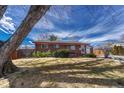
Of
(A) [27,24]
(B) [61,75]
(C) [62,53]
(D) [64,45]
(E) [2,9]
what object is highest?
(E) [2,9]

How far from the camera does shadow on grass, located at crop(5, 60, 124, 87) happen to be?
5898 mm

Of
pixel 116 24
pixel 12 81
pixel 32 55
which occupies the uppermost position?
pixel 116 24

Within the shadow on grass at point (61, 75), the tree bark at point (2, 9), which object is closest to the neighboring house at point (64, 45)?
the shadow on grass at point (61, 75)

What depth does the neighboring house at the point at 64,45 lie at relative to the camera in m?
6.17

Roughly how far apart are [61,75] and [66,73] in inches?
4.6

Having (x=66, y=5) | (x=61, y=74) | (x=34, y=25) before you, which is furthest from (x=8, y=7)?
(x=61, y=74)

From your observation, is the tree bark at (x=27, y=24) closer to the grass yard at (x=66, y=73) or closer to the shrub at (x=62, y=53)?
the grass yard at (x=66, y=73)

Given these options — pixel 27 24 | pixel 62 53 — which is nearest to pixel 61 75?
pixel 62 53

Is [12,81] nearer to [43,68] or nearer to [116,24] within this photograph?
[43,68]

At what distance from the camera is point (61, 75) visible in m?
6.17

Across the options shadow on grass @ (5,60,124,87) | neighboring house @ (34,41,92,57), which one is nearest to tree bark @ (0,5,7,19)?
neighboring house @ (34,41,92,57)

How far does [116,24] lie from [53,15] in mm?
1016

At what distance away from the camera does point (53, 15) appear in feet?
20.9

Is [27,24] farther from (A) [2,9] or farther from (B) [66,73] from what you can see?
(B) [66,73]
